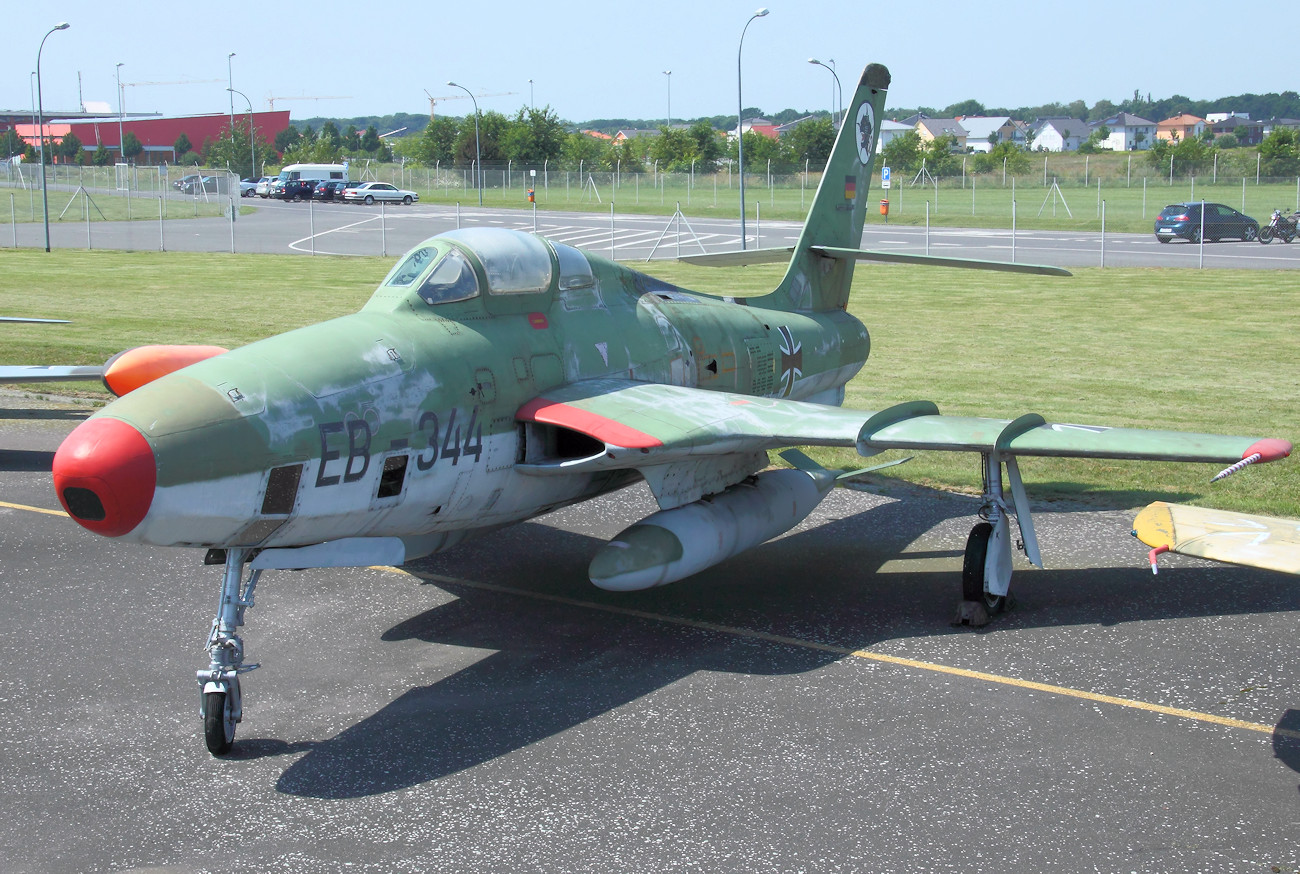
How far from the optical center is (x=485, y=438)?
8.93 metres

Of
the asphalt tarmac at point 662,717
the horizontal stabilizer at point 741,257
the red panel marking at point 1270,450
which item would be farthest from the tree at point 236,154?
the red panel marking at point 1270,450

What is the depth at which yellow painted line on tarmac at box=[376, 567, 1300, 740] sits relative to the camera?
7.85m

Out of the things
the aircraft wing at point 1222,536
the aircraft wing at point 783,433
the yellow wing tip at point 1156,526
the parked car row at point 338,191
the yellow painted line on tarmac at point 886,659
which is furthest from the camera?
the parked car row at point 338,191

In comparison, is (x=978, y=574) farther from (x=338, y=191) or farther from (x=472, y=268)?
(x=338, y=191)

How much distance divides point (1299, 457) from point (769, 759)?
398 inches

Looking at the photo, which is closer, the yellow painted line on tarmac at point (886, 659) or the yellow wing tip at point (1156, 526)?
the yellow wing tip at point (1156, 526)

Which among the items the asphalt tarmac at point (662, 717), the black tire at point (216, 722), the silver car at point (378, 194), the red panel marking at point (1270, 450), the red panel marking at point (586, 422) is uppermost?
the silver car at point (378, 194)

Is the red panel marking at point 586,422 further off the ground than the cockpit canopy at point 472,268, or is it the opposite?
the cockpit canopy at point 472,268

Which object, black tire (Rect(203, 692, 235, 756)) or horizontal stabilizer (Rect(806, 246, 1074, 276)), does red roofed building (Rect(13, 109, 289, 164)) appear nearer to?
horizontal stabilizer (Rect(806, 246, 1074, 276))

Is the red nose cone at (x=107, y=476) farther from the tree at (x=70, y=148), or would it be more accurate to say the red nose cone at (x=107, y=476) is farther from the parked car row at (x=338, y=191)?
the tree at (x=70, y=148)

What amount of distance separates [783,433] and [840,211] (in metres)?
5.88

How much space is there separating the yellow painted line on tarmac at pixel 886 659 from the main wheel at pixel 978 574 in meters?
1.00

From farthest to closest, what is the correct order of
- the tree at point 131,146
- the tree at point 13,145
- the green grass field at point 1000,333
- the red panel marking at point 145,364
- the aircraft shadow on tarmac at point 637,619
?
the tree at point 131,146
the tree at point 13,145
the green grass field at point 1000,333
the red panel marking at point 145,364
the aircraft shadow on tarmac at point 637,619

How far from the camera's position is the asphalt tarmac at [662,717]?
6496 millimetres
